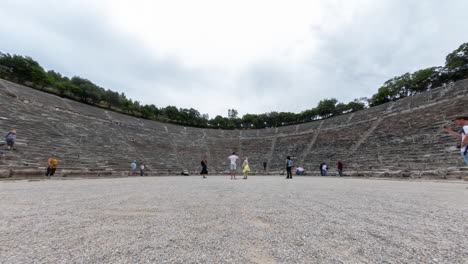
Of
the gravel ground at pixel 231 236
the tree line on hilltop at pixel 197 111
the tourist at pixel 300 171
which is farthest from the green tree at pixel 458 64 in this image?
the gravel ground at pixel 231 236

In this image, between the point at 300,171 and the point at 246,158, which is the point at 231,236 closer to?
the point at 246,158

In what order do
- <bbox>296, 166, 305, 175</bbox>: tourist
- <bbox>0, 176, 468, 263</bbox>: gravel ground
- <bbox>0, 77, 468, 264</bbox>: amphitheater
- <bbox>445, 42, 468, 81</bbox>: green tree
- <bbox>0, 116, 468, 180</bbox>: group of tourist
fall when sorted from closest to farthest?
1. <bbox>0, 176, 468, 263</bbox>: gravel ground
2. <bbox>0, 77, 468, 264</bbox>: amphitheater
3. <bbox>0, 116, 468, 180</bbox>: group of tourist
4. <bbox>296, 166, 305, 175</bbox>: tourist
5. <bbox>445, 42, 468, 81</bbox>: green tree

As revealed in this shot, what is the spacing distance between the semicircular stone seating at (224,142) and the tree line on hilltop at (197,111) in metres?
11.5

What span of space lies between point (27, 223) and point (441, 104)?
901 inches

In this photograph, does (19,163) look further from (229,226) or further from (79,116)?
(229,226)

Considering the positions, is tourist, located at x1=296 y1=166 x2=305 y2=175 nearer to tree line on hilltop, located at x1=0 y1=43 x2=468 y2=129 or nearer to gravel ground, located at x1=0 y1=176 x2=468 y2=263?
gravel ground, located at x1=0 y1=176 x2=468 y2=263

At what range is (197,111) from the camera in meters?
42.7

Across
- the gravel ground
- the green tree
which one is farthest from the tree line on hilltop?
the gravel ground

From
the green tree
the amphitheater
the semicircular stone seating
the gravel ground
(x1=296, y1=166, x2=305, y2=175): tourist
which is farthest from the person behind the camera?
the green tree

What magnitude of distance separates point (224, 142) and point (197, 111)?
20139mm

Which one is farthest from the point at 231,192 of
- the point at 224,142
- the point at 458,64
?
the point at 458,64

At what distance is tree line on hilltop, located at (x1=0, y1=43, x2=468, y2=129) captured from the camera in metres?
23.1

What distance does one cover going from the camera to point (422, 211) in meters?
2.06

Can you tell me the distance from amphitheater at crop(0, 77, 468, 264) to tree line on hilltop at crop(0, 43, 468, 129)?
11.4 metres
